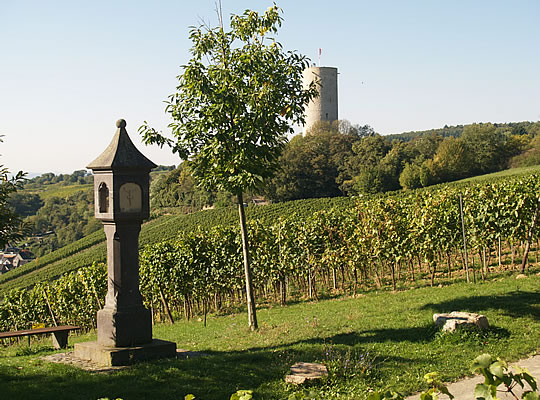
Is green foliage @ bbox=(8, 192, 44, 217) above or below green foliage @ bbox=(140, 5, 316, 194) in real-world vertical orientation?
above

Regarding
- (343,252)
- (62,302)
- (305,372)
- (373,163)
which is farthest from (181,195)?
(305,372)

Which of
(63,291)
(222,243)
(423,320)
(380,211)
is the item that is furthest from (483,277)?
(63,291)

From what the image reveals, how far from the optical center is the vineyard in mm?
14711

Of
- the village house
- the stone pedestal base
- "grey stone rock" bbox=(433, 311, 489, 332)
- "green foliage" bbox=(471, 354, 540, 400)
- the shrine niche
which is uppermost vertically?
the village house

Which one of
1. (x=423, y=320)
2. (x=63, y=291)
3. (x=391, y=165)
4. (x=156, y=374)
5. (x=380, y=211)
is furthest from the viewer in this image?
(x=391, y=165)

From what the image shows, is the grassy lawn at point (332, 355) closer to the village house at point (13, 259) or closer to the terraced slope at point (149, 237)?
the terraced slope at point (149, 237)

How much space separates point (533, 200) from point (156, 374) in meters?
11.6

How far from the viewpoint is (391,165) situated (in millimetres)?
62500

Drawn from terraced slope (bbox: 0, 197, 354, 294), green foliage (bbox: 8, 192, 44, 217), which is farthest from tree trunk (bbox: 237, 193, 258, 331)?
terraced slope (bbox: 0, 197, 354, 294)

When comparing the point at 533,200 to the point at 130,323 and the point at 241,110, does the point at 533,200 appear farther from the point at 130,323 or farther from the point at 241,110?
the point at 130,323

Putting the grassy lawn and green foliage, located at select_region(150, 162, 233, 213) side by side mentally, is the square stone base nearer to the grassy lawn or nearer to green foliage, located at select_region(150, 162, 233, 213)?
the grassy lawn

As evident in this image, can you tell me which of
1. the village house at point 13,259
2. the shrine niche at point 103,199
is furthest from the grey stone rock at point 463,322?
the village house at point 13,259

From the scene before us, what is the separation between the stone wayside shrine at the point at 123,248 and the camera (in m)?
7.82

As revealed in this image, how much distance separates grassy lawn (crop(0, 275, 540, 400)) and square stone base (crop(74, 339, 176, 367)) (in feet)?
1.11
